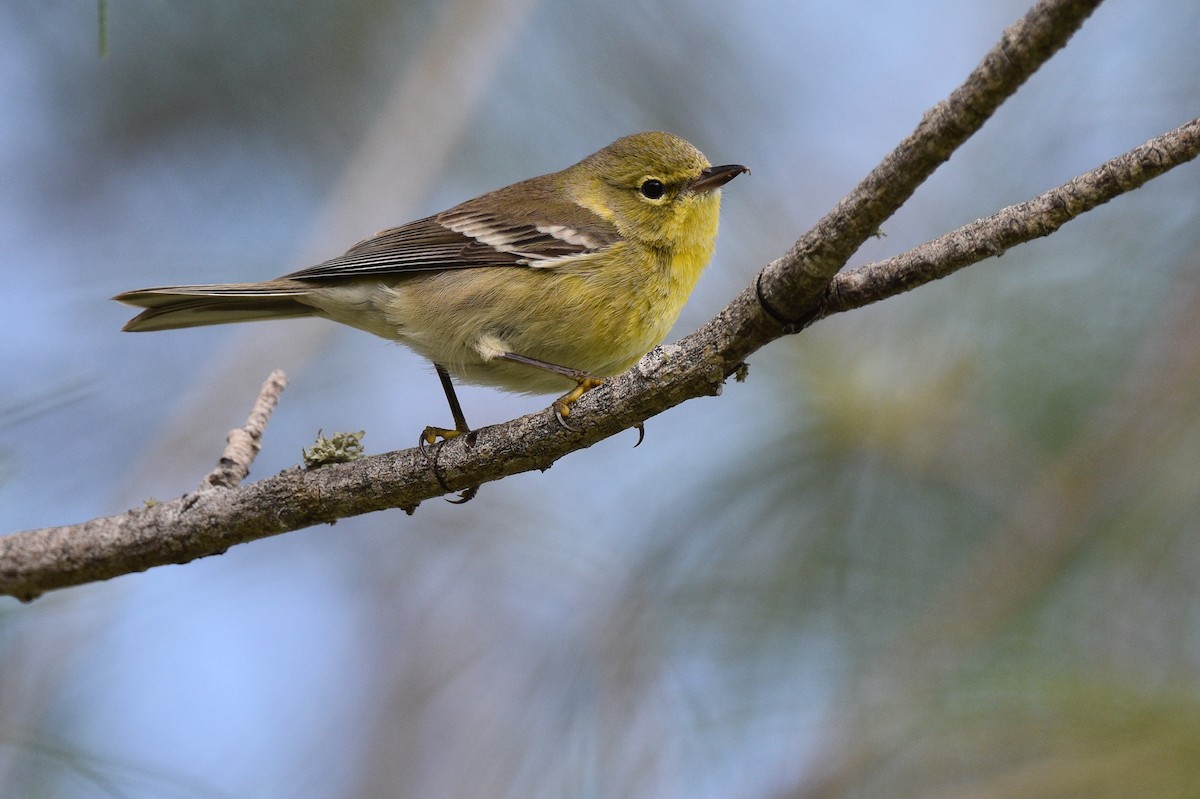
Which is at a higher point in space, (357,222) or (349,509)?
(357,222)

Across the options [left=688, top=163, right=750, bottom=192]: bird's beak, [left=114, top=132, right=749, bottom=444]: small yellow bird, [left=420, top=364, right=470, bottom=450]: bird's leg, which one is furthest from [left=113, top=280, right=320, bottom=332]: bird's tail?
[left=688, top=163, right=750, bottom=192]: bird's beak

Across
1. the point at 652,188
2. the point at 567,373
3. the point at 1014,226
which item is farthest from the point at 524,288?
the point at 1014,226

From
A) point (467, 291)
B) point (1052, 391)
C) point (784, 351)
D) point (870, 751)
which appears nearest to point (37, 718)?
point (467, 291)

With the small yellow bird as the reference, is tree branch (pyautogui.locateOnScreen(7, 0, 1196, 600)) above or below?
below

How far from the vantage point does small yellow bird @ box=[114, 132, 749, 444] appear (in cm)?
404

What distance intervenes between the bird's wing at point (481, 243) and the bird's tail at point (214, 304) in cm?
12

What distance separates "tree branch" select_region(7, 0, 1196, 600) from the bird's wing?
4.85ft

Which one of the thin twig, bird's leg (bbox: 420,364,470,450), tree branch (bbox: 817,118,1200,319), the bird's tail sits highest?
the bird's tail

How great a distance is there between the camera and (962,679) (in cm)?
335

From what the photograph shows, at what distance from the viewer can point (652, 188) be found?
4652mm

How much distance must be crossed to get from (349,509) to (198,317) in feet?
4.87

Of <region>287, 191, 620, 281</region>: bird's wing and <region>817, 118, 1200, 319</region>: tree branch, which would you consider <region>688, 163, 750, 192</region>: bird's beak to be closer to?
<region>287, 191, 620, 281</region>: bird's wing

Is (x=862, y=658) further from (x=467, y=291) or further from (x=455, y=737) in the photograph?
(x=455, y=737)

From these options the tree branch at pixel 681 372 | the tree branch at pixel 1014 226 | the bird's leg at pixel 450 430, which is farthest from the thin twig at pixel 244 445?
the tree branch at pixel 1014 226
